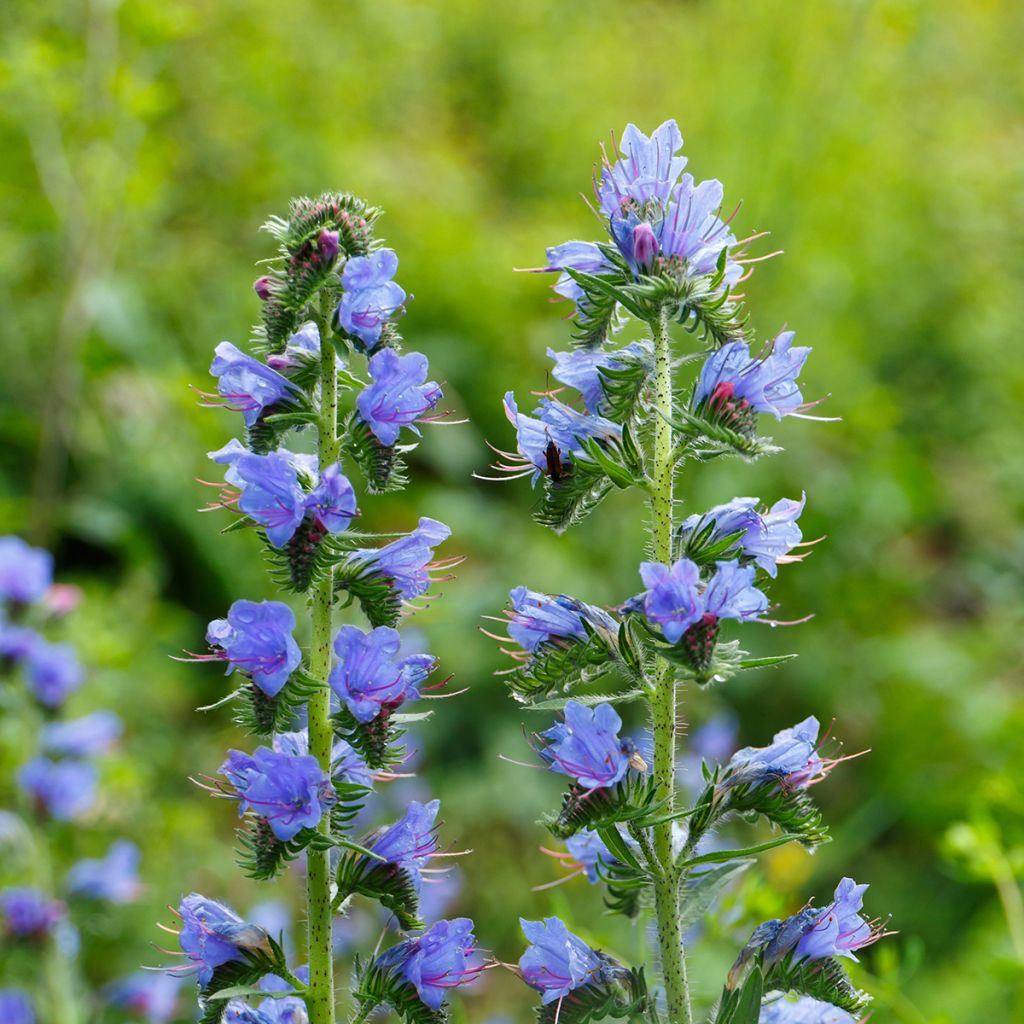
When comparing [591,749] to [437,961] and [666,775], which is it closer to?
[666,775]

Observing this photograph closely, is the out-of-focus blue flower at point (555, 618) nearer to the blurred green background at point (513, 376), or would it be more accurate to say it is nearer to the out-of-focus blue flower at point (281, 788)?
the out-of-focus blue flower at point (281, 788)

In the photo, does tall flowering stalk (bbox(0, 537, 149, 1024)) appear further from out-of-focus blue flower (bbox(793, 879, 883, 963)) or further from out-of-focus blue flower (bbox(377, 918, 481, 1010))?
out-of-focus blue flower (bbox(793, 879, 883, 963))

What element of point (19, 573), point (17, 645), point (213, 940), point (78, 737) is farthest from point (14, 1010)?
point (213, 940)

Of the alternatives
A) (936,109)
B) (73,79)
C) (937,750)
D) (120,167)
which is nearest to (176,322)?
(73,79)

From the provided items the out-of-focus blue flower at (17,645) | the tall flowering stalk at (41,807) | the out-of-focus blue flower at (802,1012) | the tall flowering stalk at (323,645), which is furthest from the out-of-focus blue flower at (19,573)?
the out-of-focus blue flower at (802,1012)

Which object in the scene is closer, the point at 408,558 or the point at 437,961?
the point at 437,961

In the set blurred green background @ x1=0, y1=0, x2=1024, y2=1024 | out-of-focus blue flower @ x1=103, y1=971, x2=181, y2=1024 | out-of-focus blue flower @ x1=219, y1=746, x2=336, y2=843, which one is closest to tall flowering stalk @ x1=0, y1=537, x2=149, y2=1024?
out-of-focus blue flower @ x1=103, y1=971, x2=181, y2=1024
